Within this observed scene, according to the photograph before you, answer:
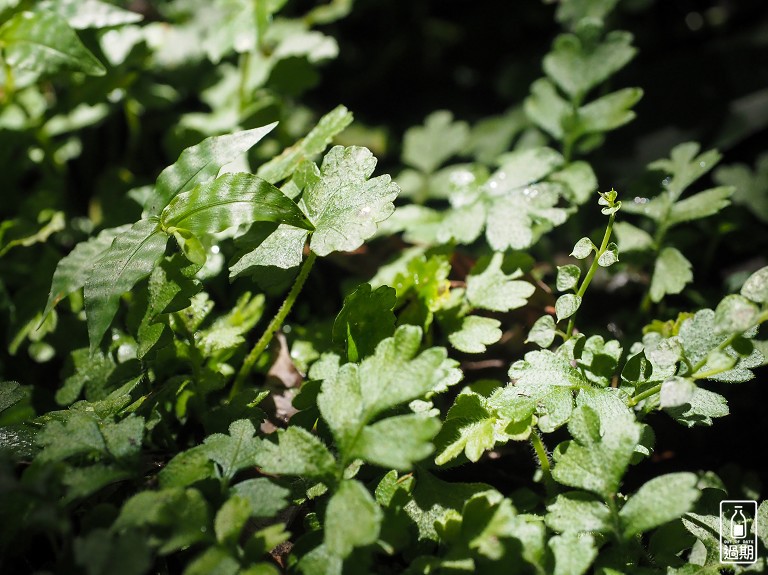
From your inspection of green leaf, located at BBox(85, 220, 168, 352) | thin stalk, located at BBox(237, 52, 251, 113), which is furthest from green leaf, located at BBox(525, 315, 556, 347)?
thin stalk, located at BBox(237, 52, 251, 113)

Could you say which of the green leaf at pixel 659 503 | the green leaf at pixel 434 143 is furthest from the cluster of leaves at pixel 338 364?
the green leaf at pixel 434 143

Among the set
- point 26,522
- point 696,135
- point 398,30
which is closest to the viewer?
point 26,522

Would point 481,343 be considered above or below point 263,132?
below

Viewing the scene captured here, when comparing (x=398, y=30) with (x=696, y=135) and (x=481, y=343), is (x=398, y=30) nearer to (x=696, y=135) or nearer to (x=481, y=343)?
(x=696, y=135)

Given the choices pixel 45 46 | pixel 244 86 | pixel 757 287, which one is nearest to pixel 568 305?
pixel 757 287

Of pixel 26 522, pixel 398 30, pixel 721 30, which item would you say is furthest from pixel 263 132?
pixel 721 30

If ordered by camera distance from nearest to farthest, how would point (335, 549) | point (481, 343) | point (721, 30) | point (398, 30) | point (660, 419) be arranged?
point (335, 549) < point (481, 343) < point (660, 419) < point (721, 30) < point (398, 30)
